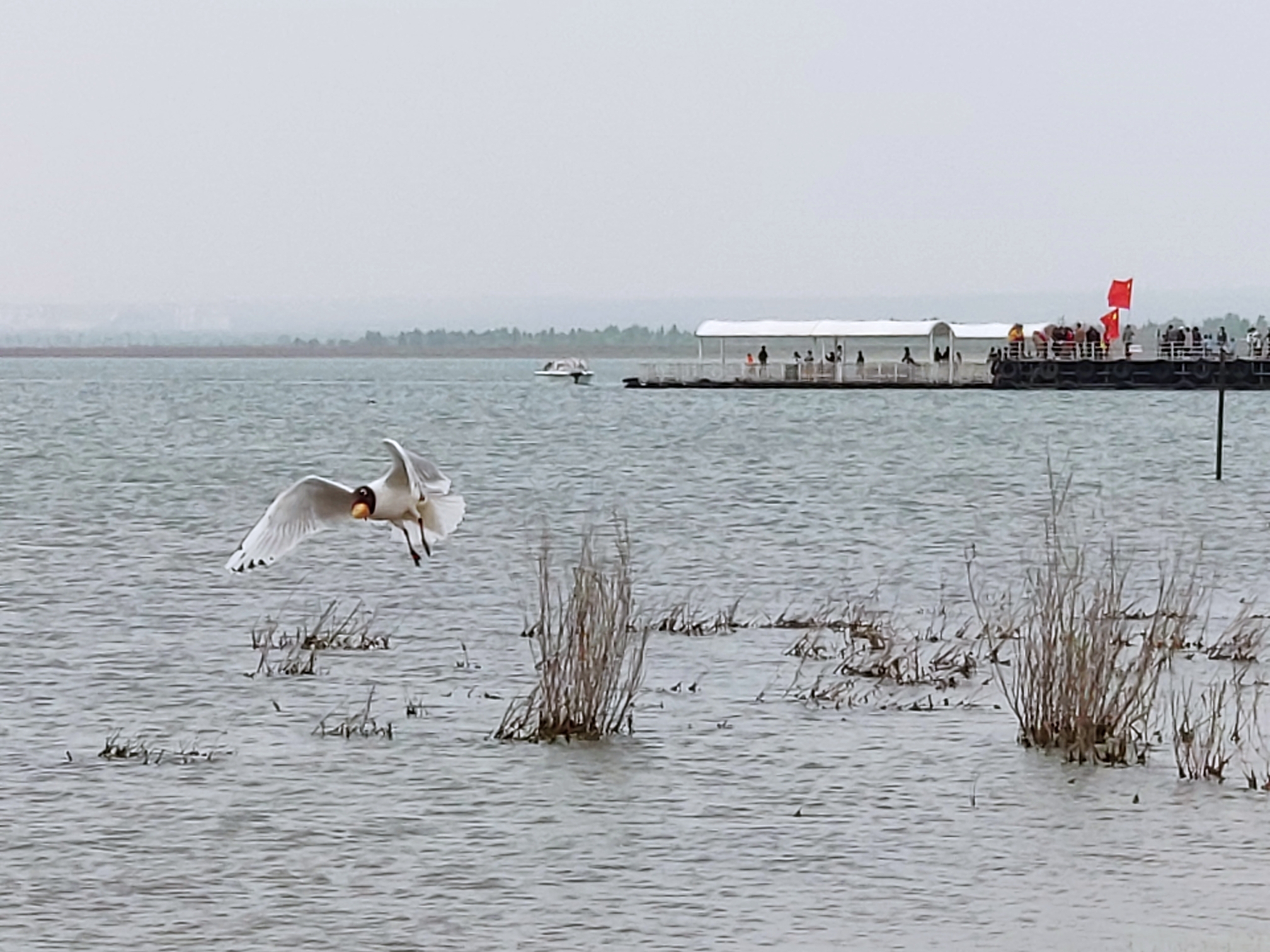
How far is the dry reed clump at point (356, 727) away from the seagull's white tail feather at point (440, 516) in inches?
108

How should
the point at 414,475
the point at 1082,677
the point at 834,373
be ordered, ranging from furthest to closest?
the point at 834,373
the point at 1082,677
the point at 414,475

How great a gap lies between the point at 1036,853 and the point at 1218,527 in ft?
107

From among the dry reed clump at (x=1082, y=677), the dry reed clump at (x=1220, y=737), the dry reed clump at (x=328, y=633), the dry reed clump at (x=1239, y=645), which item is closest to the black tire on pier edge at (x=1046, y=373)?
the dry reed clump at (x=328, y=633)

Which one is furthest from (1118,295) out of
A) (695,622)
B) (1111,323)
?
(695,622)

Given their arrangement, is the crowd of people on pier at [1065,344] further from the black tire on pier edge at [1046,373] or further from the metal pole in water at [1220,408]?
the metal pole in water at [1220,408]

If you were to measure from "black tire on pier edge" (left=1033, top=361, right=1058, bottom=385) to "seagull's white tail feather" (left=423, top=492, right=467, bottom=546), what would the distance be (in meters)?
111

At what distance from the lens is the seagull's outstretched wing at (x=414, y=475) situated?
56.3ft

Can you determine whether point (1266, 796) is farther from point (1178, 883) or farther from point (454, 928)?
point (454, 928)

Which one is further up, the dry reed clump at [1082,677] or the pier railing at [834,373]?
the dry reed clump at [1082,677]

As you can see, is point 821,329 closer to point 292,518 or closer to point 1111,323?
point 1111,323

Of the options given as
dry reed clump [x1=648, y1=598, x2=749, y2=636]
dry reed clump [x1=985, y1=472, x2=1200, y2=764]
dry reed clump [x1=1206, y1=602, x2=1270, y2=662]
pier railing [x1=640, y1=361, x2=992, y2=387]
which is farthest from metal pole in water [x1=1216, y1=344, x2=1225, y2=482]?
pier railing [x1=640, y1=361, x2=992, y2=387]

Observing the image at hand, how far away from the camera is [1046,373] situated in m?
128

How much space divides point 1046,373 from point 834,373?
14302 millimetres

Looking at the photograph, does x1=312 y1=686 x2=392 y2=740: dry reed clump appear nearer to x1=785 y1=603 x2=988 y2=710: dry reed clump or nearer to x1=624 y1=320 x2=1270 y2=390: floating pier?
x1=785 y1=603 x2=988 y2=710: dry reed clump
